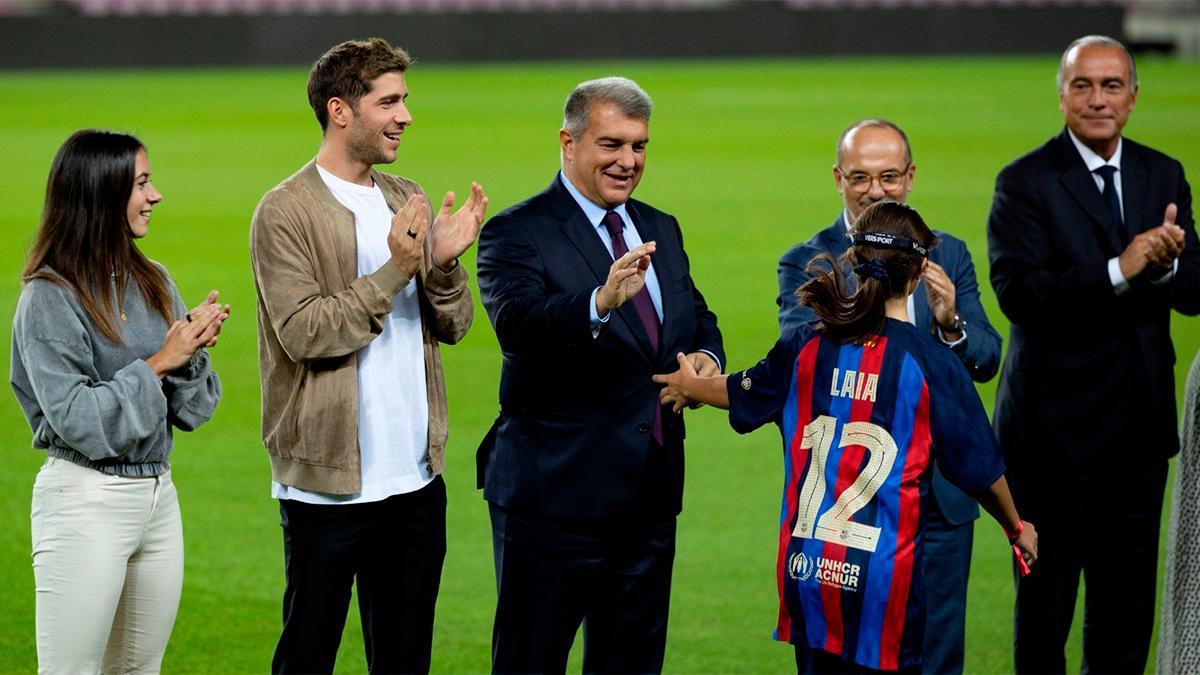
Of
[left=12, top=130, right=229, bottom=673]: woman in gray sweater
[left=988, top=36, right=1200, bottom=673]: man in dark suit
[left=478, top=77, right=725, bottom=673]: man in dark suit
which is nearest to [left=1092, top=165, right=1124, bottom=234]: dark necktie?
[left=988, top=36, right=1200, bottom=673]: man in dark suit

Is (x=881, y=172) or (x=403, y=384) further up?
(x=881, y=172)

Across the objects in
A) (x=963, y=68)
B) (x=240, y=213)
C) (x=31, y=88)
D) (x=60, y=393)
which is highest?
(x=963, y=68)

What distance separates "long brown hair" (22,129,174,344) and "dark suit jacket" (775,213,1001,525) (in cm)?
178

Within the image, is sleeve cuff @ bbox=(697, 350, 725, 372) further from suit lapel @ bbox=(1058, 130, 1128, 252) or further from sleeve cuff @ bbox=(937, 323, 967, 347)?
suit lapel @ bbox=(1058, 130, 1128, 252)

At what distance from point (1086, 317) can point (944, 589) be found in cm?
102

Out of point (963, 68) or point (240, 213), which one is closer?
point (240, 213)

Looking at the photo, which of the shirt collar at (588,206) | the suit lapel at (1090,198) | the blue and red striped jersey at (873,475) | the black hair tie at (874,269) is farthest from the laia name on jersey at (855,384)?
the suit lapel at (1090,198)

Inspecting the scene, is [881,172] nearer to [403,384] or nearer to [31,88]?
[403,384]

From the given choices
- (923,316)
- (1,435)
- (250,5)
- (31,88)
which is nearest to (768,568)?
(923,316)

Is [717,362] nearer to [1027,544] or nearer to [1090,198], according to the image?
[1027,544]

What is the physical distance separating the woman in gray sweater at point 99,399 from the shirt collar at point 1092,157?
2.73 meters

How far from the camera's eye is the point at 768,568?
20.7 ft

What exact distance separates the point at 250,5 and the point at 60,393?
37.9m

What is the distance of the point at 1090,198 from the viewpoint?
15.4 feet
